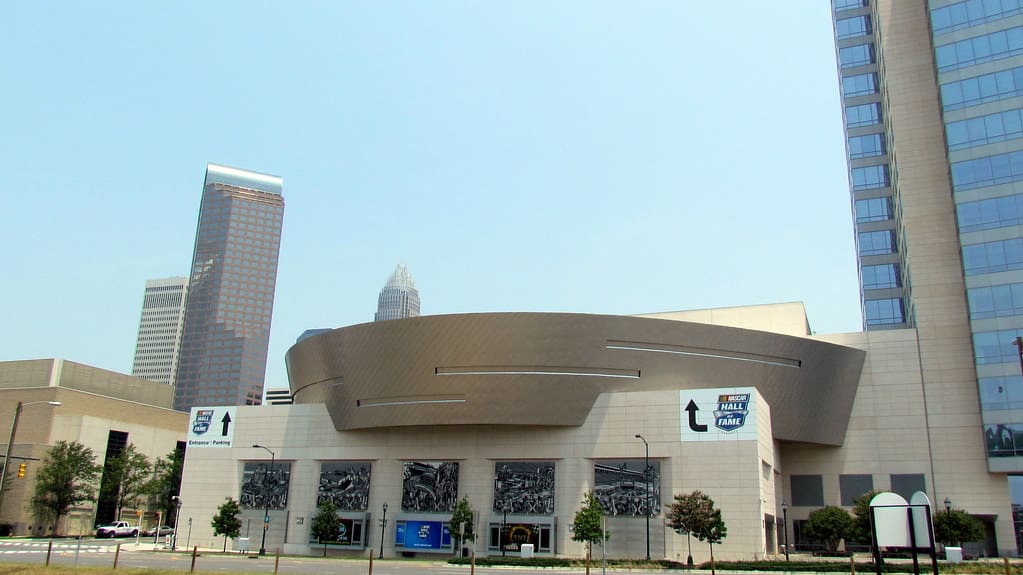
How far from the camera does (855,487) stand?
65.4 metres

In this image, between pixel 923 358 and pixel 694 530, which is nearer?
pixel 694 530

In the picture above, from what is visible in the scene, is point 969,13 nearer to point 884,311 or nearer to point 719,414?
point 884,311

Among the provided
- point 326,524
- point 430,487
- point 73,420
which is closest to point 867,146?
point 430,487

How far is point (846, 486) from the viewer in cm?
6600

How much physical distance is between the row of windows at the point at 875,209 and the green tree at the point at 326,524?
5782 centimetres

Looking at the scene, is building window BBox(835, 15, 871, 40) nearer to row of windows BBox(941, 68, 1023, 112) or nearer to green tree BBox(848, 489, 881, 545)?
row of windows BBox(941, 68, 1023, 112)

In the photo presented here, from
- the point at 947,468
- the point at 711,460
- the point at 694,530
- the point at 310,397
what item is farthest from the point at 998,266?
the point at 310,397

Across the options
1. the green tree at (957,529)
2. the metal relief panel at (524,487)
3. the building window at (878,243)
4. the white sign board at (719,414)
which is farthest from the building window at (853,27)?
the metal relief panel at (524,487)

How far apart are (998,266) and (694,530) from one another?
30.7m

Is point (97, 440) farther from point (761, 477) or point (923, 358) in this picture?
point (923, 358)

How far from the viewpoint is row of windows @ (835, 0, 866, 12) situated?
8706cm

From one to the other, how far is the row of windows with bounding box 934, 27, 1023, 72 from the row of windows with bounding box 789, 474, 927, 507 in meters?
32.0

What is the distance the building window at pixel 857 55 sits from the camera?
279 feet

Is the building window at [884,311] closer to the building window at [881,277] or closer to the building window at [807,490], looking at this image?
the building window at [881,277]
